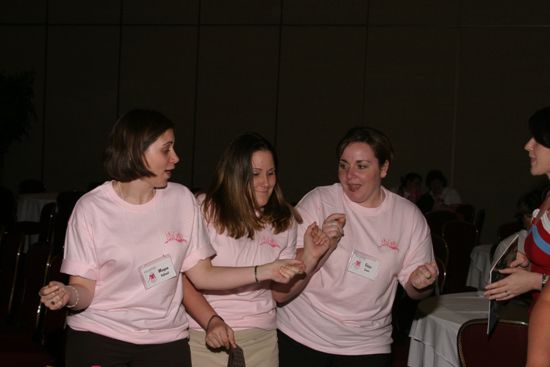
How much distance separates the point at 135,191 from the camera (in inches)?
92.9

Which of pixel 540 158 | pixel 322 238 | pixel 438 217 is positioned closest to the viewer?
pixel 540 158

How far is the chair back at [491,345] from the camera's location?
117 inches

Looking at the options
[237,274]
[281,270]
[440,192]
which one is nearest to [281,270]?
[281,270]

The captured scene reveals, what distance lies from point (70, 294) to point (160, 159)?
0.50 m

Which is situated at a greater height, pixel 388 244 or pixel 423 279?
pixel 388 244

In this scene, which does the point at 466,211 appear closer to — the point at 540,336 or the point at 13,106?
the point at 13,106

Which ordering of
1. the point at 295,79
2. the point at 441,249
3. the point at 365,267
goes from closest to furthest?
the point at 365,267
the point at 441,249
the point at 295,79

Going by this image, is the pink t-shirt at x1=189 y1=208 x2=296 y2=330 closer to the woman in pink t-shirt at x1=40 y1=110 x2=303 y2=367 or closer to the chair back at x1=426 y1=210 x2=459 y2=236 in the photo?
the woman in pink t-shirt at x1=40 y1=110 x2=303 y2=367

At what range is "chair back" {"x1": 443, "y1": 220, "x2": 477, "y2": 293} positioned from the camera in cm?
654

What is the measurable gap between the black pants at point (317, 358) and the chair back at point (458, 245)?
12.4 feet

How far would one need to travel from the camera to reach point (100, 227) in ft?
7.52

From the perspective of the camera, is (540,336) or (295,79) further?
(295,79)

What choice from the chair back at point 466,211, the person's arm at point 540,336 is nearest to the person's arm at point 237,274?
the person's arm at point 540,336

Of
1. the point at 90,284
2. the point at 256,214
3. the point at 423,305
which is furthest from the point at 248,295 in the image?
the point at 423,305
